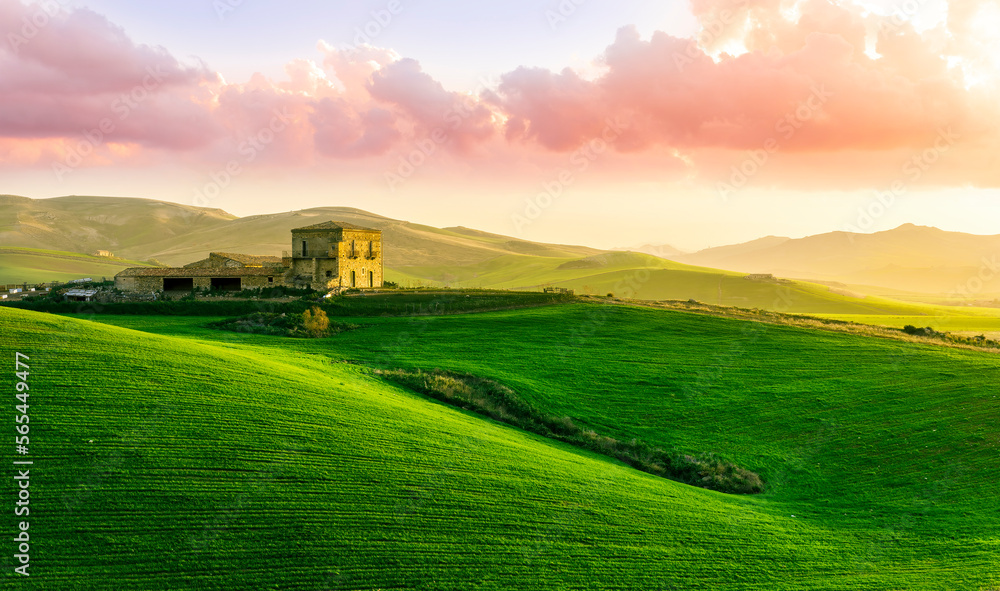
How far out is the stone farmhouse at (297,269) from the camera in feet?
206

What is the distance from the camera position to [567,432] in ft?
97.6

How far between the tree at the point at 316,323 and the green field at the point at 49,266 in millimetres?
95109

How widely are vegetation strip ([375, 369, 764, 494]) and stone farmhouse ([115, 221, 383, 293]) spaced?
33.2 m

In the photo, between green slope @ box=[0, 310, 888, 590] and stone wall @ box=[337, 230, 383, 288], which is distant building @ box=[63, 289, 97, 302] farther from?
green slope @ box=[0, 310, 888, 590]

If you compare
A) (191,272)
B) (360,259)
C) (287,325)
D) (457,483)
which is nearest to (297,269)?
(360,259)

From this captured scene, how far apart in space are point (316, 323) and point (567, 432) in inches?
954

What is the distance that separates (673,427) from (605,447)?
4877 millimetres

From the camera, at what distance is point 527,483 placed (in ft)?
65.7

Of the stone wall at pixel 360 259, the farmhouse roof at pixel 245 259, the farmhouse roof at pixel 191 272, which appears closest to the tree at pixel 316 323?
the farmhouse roof at pixel 191 272

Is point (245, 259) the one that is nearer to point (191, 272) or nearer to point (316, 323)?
point (191, 272)

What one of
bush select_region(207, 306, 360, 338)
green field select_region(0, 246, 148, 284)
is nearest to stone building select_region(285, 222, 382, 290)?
bush select_region(207, 306, 360, 338)

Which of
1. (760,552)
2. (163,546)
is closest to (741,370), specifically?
(760,552)

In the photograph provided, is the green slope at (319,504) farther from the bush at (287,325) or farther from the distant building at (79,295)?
the distant building at (79,295)

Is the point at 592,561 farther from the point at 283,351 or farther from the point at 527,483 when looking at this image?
the point at 283,351
